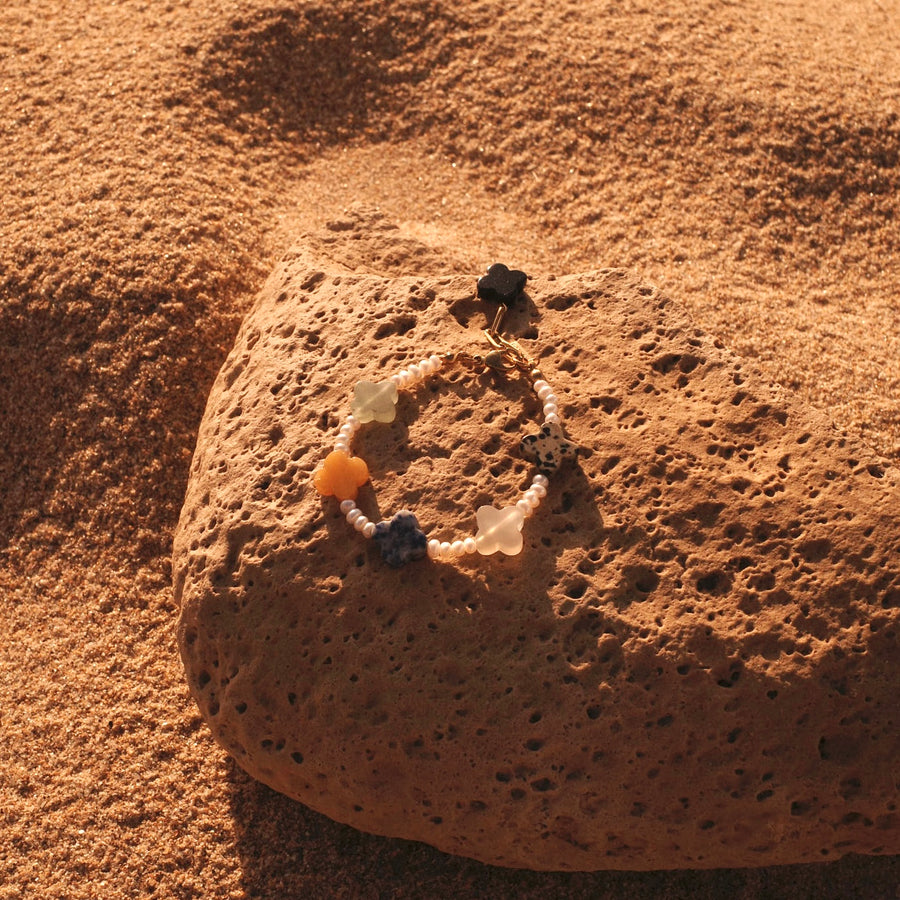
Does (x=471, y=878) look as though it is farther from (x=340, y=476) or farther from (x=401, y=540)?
(x=340, y=476)

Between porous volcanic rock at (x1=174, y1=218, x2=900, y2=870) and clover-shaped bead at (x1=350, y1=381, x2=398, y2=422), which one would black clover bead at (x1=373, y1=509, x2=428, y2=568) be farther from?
clover-shaped bead at (x1=350, y1=381, x2=398, y2=422)

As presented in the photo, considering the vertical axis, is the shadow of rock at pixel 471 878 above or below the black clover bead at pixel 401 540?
below

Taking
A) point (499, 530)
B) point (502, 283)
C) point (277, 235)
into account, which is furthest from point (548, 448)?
point (277, 235)

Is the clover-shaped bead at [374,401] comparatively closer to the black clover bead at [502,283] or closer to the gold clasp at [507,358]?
the gold clasp at [507,358]

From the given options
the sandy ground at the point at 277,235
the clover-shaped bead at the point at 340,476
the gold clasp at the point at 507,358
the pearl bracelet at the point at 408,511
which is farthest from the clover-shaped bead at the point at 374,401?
the sandy ground at the point at 277,235

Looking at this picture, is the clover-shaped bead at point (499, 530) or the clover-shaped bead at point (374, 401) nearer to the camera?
the clover-shaped bead at point (499, 530)

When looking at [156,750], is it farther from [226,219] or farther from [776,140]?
[776,140]

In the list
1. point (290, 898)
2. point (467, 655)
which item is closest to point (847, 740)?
point (467, 655)
